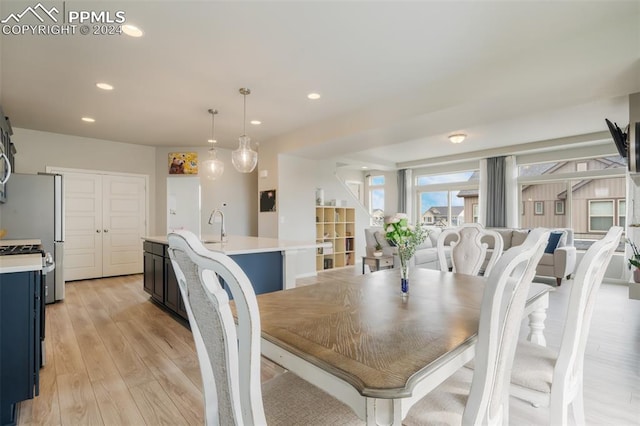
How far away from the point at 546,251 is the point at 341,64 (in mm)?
5129

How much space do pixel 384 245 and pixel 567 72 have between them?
12.2 feet

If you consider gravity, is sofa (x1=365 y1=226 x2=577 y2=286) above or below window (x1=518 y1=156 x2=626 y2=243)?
below

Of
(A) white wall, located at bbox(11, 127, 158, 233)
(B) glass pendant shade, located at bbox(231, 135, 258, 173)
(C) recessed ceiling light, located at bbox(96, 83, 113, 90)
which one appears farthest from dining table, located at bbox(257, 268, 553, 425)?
(A) white wall, located at bbox(11, 127, 158, 233)

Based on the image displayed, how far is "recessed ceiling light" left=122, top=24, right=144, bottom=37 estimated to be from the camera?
7.64 feet

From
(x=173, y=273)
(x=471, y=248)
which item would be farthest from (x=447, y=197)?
(x=173, y=273)

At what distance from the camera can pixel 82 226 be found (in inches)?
215

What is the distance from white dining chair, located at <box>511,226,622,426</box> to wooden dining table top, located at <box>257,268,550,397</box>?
0.74 feet

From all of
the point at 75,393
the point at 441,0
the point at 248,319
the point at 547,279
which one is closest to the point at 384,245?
the point at 547,279

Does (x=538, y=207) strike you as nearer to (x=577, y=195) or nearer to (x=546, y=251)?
(x=577, y=195)

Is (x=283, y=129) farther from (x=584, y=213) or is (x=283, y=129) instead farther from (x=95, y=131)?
(x=584, y=213)

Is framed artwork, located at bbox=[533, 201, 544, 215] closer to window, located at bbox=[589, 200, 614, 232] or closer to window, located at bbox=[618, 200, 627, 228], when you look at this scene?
window, located at bbox=[589, 200, 614, 232]

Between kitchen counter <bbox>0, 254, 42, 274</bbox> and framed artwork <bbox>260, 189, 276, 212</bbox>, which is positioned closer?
kitchen counter <bbox>0, 254, 42, 274</bbox>

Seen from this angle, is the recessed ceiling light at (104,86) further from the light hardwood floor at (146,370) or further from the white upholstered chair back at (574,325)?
the white upholstered chair back at (574,325)

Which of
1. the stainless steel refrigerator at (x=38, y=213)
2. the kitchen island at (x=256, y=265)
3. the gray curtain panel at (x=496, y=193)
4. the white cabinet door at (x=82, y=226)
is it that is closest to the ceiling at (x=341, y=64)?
the stainless steel refrigerator at (x=38, y=213)
